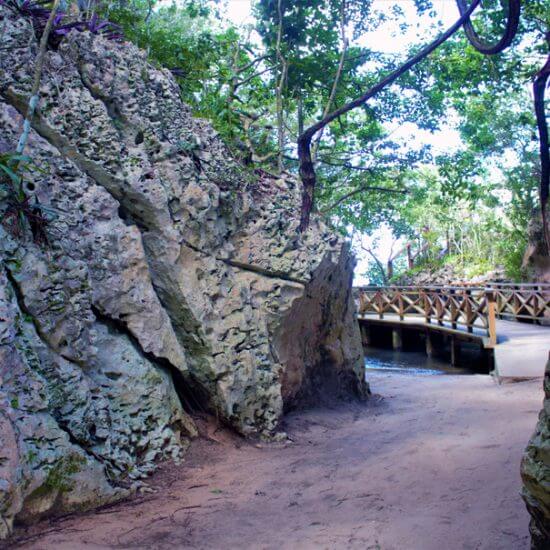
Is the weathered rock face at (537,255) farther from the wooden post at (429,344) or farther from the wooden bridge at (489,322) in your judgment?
the wooden post at (429,344)

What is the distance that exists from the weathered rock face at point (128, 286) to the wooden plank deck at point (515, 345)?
3.66 meters

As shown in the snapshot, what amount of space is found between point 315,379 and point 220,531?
4220mm

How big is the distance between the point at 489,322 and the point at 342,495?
379 inches

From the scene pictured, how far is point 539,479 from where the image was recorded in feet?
7.52

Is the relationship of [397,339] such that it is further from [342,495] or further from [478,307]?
[342,495]

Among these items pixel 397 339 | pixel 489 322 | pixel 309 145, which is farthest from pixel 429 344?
pixel 309 145

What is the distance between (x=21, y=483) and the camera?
324 centimetres

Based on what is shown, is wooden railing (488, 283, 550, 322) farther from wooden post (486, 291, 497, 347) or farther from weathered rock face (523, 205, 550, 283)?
wooden post (486, 291, 497, 347)

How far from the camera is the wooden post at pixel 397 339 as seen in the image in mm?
20891

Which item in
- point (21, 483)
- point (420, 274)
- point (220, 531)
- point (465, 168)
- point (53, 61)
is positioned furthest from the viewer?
point (420, 274)

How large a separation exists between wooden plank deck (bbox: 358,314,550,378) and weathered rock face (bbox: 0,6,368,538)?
3665mm

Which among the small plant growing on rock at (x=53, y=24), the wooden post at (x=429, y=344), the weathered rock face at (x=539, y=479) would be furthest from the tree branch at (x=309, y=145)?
the wooden post at (x=429, y=344)

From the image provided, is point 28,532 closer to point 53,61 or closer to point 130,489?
point 130,489

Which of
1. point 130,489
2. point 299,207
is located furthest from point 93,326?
point 299,207
